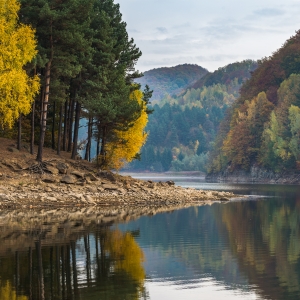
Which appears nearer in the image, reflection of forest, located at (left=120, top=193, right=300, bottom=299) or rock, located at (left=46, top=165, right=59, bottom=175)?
reflection of forest, located at (left=120, top=193, right=300, bottom=299)

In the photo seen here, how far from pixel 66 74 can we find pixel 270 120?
257ft

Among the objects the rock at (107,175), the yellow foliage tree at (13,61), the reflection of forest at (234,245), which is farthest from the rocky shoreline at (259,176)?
the yellow foliage tree at (13,61)

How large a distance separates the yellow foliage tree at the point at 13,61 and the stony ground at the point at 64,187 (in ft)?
12.8

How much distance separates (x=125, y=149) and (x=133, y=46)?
9.45 metres

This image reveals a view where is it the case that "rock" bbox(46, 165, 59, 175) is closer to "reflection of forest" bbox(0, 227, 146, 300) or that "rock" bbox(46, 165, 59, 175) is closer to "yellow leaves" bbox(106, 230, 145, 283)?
"yellow leaves" bbox(106, 230, 145, 283)

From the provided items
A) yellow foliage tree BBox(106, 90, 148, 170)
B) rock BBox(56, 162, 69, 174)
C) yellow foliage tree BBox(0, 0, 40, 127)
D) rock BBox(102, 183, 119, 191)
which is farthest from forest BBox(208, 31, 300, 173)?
yellow foliage tree BBox(0, 0, 40, 127)

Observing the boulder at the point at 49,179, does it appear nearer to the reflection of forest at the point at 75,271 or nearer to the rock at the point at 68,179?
the rock at the point at 68,179

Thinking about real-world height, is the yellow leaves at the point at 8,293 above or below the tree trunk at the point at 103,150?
below

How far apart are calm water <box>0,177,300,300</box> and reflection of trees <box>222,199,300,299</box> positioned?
0.09 feet

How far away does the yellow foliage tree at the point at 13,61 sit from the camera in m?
38.5

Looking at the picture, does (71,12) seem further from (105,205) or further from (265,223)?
(265,223)

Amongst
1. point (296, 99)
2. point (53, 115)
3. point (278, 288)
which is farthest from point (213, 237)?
point (296, 99)

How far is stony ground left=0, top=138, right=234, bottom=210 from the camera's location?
39750mm

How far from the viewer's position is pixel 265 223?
34531mm
